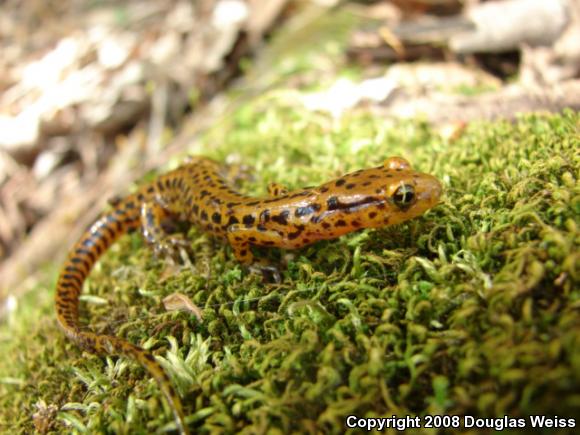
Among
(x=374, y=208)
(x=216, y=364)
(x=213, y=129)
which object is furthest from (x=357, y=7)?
(x=216, y=364)

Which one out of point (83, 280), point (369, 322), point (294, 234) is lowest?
point (369, 322)

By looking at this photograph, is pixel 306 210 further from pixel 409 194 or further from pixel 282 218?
pixel 409 194

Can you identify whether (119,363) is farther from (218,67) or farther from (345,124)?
(218,67)

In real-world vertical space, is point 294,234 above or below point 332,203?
below

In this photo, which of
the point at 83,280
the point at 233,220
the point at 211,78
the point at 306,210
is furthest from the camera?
the point at 211,78

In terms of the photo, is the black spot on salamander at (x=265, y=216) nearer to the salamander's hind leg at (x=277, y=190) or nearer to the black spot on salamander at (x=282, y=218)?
the black spot on salamander at (x=282, y=218)
